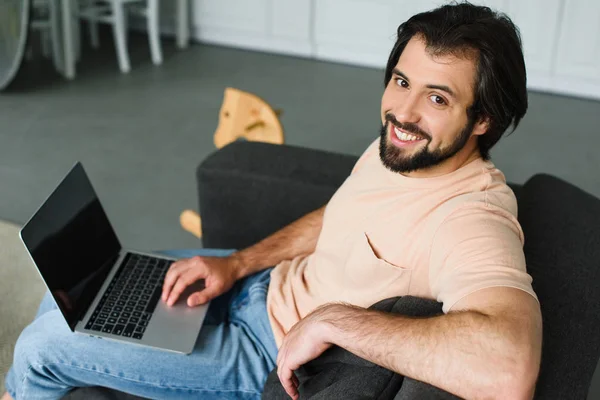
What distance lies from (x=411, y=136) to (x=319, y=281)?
1.17 feet

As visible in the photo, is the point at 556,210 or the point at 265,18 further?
the point at 265,18

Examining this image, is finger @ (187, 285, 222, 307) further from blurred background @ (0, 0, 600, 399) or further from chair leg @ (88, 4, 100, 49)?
chair leg @ (88, 4, 100, 49)

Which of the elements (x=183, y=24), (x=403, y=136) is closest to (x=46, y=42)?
(x=183, y=24)

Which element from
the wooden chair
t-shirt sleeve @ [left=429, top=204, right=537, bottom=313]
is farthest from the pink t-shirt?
the wooden chair

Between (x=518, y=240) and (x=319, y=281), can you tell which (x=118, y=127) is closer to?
(x=319, y=281)

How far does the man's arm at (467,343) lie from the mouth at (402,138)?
13.7 inches

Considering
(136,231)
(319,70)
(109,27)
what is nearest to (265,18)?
(319,70)

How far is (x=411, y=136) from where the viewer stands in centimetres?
132

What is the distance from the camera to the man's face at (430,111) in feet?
4.13

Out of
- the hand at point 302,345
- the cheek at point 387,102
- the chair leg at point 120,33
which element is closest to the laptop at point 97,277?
the hand at point 302,345

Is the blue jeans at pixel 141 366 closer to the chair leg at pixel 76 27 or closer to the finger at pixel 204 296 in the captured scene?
the finger at pixel 204 296

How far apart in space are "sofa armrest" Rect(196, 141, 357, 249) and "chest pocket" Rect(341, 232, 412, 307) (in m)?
0.44

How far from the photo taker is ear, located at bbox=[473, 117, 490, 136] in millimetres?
1313

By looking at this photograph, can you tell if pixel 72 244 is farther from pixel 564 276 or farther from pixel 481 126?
pixel 564 276
